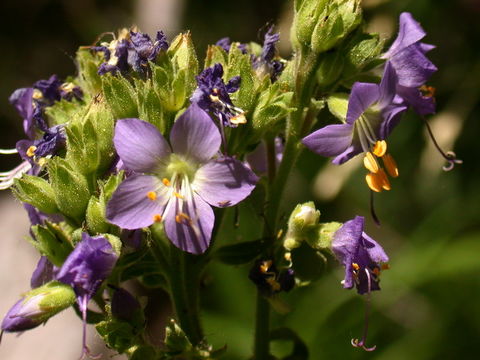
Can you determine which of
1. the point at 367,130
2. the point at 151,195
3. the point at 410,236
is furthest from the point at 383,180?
the point at 410,236

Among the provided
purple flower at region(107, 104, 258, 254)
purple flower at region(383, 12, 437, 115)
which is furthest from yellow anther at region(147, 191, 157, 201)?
purple flower at region(383, 12, 437, 115)

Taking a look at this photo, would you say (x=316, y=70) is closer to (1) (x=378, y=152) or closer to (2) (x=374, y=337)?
(1) (x=378, y=152)

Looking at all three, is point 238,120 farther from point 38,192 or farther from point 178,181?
point 38,192

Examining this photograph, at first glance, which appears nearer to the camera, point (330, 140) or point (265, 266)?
point (330, 140)

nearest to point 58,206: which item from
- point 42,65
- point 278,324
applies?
point 278,324

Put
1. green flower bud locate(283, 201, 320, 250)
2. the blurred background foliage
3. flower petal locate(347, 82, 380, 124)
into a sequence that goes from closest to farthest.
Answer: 1. flower petal locate(347, 82, 380, 124)
2. green flower bud locate(283, 201, 320, 250)
3. the blurred background foliage

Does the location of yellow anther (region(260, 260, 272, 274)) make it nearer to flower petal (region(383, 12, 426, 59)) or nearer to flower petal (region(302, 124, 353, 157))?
flower petal (region(302, 124, 353, 157))
